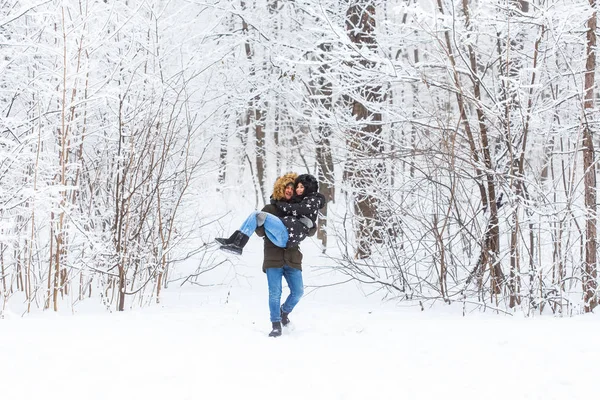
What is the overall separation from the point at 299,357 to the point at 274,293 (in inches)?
31.8

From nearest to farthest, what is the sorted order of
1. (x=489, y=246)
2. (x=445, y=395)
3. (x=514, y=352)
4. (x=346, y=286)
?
(x=445, y=395) < (x=514, y=352) < (x=489, y=246) < (x=346, y=286)

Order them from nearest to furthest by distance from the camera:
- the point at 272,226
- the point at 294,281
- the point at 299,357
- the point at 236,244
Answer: the point at 299,357
the point at 236,244
the point at 272,226
the point at 294,281

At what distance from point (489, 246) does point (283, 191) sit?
98.9 inches

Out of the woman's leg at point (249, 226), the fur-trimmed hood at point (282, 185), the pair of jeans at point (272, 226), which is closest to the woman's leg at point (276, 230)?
the pair of jeans at point (272, 226)

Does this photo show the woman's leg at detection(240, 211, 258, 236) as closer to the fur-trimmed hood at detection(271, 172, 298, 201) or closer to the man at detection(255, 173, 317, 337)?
the man at detection(255, 173, 317, 337)

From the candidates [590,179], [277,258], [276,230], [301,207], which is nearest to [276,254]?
[277,258]

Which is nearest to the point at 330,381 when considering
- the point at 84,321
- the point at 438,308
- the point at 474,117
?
the point at 84,321

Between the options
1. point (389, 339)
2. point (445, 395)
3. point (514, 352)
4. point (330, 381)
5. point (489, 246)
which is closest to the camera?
point (445, 395)

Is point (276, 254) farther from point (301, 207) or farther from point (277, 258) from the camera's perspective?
point (301, 207)

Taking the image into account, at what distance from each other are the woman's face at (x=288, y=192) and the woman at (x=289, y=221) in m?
0.03

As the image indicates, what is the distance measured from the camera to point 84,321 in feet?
16.5

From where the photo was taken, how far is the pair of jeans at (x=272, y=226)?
4797 millimetres

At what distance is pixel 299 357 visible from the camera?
4.27m

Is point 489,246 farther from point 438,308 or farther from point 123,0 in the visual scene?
point 123,0
